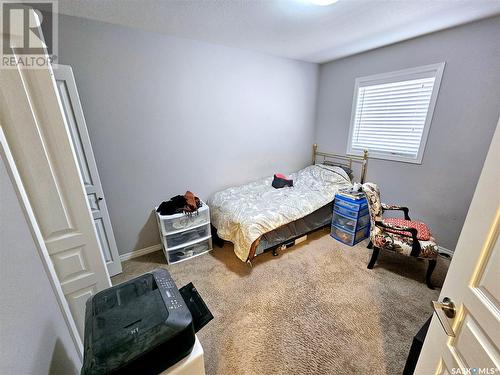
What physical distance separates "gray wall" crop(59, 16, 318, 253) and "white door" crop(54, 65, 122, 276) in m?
0.25

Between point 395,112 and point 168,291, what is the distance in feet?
10.9

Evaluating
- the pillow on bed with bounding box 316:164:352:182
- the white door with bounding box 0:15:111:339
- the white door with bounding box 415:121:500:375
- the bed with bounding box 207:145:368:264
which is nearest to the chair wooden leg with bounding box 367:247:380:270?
the bed with bounding box 207:145:368:264

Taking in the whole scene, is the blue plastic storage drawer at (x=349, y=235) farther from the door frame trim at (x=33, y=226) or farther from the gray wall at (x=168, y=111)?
the door frame trim at (x=33, y=226)

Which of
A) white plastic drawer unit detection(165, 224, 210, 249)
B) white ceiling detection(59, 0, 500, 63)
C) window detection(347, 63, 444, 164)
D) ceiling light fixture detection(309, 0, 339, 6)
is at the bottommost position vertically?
white plastic drawer unit detection(165, 224, 210, 249)

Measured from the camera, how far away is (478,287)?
2.07 feet

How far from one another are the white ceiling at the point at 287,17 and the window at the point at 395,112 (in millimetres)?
467

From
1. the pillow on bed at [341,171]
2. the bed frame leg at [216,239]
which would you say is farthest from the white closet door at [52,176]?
the pillow on bed at [341,171]

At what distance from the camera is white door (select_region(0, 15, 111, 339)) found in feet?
3.12

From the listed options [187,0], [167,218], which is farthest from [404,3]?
[167,218]

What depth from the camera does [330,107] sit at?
3.57 meters

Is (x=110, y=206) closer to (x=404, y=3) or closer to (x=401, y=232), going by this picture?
(x=401, y=232)

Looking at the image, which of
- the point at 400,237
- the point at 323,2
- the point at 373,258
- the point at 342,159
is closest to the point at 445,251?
the point at 400,237

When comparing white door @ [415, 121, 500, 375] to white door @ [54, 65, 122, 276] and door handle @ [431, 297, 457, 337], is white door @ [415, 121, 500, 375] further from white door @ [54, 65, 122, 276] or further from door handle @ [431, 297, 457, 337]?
white door @ [54, 65, 122, 276]

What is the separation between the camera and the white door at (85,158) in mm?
1717
